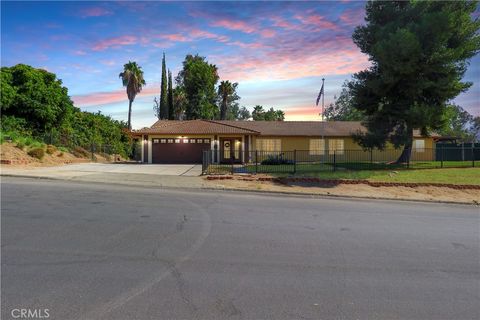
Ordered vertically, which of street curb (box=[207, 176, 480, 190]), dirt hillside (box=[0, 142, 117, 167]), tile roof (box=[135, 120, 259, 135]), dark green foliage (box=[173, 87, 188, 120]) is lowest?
street curb (box=[207, 176, 480, 190])

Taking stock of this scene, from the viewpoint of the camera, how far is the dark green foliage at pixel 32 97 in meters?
31.9

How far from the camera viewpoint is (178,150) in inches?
1454

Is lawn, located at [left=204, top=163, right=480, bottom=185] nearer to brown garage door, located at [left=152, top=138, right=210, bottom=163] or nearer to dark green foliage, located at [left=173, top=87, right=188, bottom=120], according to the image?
brown garage door, located at [left=152, top=138, right=210, bottom=163]

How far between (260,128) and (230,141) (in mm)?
3932

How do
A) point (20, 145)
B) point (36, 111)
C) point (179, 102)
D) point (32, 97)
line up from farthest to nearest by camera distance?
point (179, 102), point (32, 97), point (36, 111), point (20, 145)

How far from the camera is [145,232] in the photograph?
7879mm

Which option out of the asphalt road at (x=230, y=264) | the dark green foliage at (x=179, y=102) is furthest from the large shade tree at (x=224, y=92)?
the asphalt road at (x=230, y=264)

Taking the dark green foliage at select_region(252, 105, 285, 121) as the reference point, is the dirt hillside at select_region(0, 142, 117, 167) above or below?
below

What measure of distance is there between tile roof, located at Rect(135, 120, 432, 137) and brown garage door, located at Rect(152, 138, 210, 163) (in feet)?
3.27

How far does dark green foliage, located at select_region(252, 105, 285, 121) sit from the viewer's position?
76062 mm

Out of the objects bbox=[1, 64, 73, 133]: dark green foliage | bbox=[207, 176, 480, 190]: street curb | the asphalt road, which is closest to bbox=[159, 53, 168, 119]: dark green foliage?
bbox=[1, 64, 73, 133]: dark green foliage

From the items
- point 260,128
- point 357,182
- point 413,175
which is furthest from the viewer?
point 260,128

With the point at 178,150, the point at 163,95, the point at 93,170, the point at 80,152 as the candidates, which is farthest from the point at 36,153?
the point at 163,95

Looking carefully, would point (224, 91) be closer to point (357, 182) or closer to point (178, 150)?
point (178, 150)
